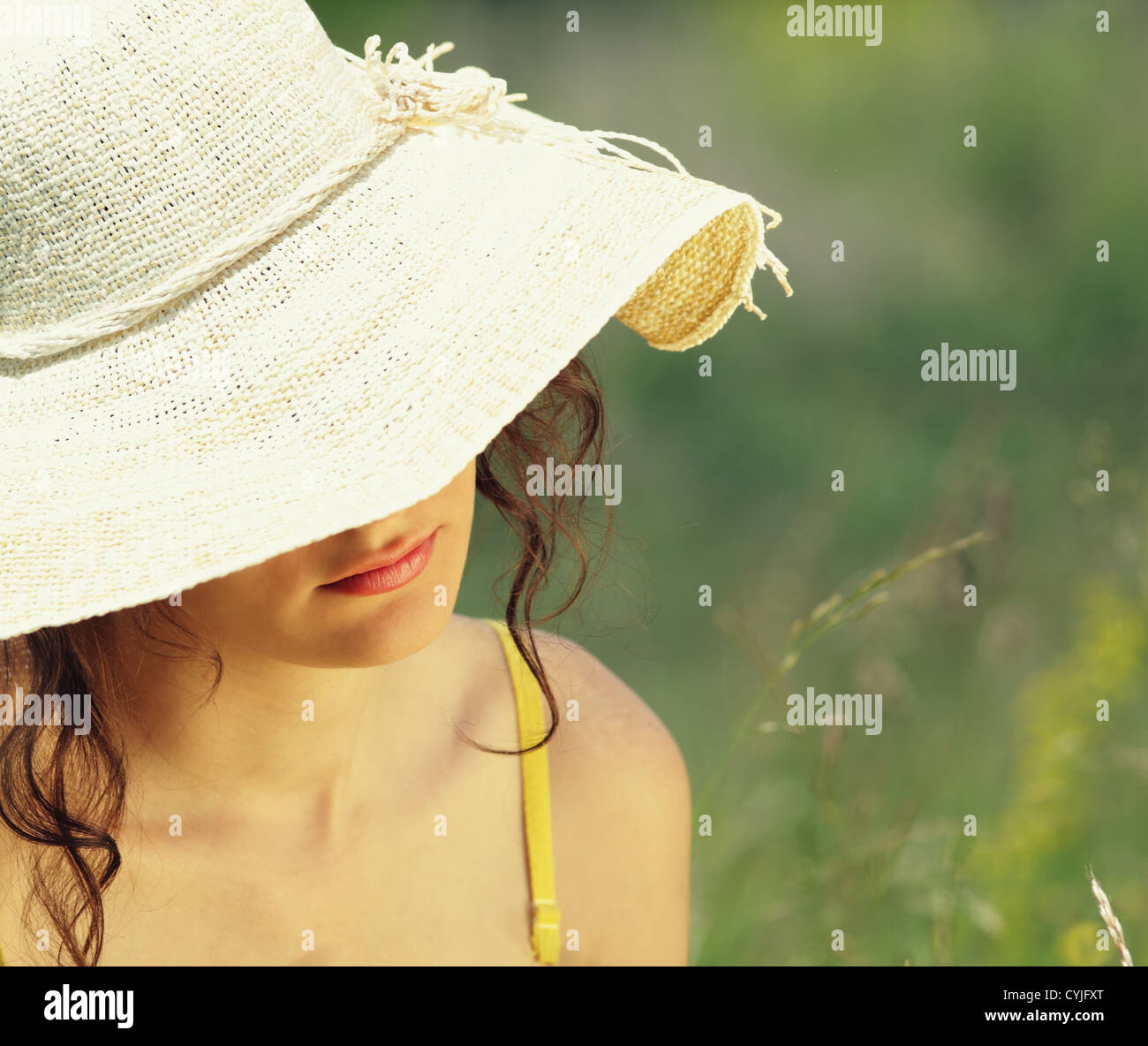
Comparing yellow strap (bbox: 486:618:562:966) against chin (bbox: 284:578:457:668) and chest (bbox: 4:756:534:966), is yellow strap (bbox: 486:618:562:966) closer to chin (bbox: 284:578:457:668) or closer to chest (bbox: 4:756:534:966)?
chest (bbox: 4:756:534:966)

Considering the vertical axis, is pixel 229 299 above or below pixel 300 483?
above

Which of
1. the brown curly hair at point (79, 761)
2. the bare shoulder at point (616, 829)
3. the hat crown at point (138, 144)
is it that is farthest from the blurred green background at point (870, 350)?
the hat crown at point (138, 144)

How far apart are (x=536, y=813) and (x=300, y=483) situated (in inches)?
24.8

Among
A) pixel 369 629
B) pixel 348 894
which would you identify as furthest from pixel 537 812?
pixel 369 629

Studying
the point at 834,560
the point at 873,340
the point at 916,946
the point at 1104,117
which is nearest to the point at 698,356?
the point at 873,340

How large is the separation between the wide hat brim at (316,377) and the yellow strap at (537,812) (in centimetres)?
58

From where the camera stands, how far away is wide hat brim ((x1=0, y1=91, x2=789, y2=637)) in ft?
2.58

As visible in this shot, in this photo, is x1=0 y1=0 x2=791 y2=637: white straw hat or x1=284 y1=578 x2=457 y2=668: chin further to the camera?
x1=284 y1=578 x2=457 y2=668: chin

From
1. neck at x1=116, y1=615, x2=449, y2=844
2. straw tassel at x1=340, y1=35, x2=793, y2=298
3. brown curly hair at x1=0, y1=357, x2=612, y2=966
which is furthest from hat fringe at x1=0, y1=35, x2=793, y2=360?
neck at x1=116, y1=615, x2=449, y2=844

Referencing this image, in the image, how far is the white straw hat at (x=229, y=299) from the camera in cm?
80

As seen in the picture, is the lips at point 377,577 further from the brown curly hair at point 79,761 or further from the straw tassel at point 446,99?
the straw tassel at point 446,99

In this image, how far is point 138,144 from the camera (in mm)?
849

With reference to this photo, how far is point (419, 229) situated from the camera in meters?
0.91

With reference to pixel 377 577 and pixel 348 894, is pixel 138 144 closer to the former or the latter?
pixel 377 577
